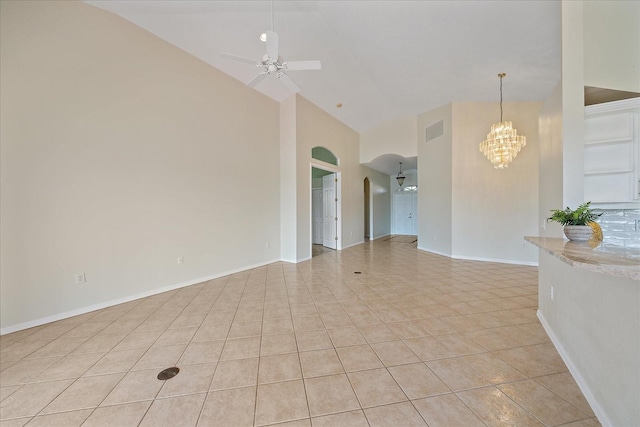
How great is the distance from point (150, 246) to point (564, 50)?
5445 mm

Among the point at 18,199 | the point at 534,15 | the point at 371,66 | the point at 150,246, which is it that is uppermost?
the point at 371,66

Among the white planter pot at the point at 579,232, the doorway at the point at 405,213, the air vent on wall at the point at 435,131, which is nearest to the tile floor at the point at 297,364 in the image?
Answer: the white planter pot at the point at 579,232

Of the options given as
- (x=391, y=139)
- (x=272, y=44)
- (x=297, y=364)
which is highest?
(x=391, y=139)

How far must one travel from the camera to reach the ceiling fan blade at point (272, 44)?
2.68m

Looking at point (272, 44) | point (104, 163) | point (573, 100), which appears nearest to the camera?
point (573, 100)

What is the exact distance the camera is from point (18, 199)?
2582 mm

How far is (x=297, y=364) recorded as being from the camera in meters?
2.01

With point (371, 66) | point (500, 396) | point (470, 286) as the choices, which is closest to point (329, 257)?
→ point (470, 286)

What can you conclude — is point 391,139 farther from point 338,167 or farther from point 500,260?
point 500,260

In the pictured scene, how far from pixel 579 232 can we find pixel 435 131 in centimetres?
537

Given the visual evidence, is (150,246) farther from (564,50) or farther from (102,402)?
(564,50)

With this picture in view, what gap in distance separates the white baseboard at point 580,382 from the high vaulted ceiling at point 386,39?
3.80 m

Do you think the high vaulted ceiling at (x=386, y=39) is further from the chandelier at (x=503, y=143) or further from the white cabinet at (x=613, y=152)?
the white cabinet at (x=613, y=152)

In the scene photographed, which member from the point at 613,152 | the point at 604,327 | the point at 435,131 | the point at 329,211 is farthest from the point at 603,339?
the point at 329,211
